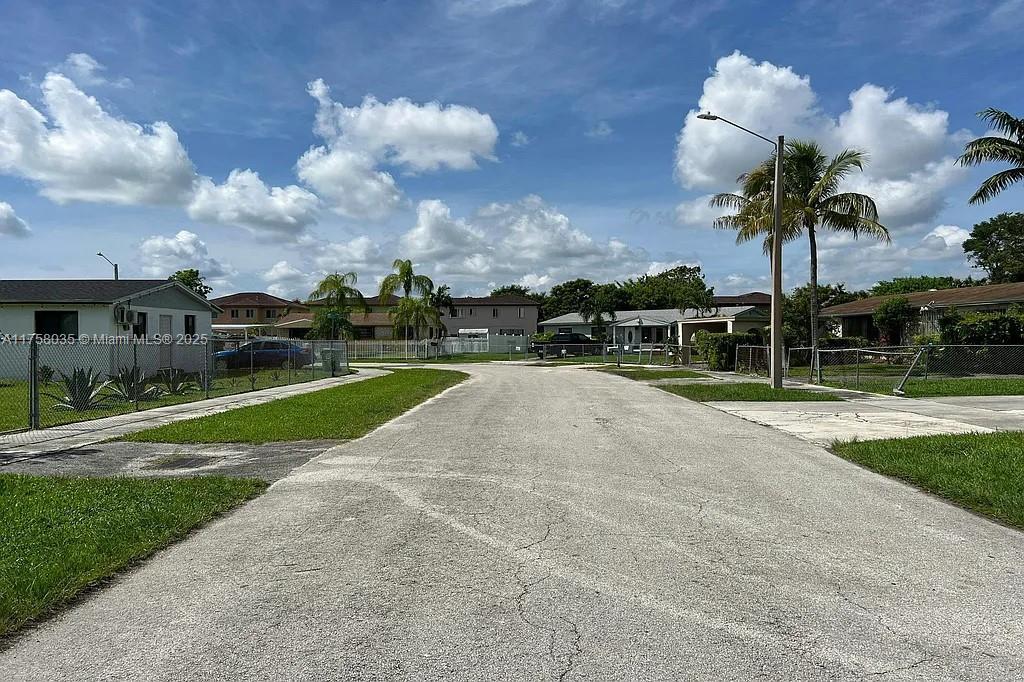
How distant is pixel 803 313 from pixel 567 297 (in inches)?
1948

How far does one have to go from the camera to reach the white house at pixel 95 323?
25.7m

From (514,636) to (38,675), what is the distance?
240cm

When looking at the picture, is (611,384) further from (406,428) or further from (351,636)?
(351,636)

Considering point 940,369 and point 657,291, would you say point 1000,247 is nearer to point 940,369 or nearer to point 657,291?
point 657,291

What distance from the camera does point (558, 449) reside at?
1134 centimetres

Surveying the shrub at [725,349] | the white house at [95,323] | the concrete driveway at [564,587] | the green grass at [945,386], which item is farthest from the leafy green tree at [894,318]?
the concrete driveway at [564,587]

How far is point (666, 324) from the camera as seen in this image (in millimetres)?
64438

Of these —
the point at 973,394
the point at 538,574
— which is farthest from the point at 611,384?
the point at 538,574

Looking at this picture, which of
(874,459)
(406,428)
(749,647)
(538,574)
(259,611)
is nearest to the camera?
(749,647)

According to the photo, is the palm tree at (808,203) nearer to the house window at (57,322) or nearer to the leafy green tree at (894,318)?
the leafy green tree at (894,318)

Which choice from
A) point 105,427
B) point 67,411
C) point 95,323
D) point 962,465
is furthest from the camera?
point 95,323

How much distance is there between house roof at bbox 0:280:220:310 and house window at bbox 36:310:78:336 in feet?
1.75

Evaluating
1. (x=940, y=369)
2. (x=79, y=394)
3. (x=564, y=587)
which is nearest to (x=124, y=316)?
(x=79, y=394)

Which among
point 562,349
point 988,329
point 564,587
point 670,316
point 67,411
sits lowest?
point 564,587
